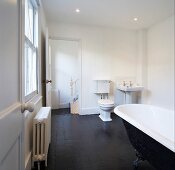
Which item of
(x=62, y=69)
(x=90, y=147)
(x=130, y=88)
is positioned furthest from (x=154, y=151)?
(x=62, y=69)

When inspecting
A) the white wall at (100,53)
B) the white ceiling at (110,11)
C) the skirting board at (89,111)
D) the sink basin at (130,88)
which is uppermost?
the white ceiling at (110,11)

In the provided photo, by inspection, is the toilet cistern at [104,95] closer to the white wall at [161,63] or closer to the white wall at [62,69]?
the white wall at [161,63]

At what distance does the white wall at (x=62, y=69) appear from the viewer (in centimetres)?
518

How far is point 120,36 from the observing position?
15.0 feet

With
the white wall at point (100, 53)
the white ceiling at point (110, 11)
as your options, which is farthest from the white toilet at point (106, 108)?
the white ceiling at point (110, 11)

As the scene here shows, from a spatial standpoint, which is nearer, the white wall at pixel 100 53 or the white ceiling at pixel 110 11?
the white ceiling at pixel 110 11

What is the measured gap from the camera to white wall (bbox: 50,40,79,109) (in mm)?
5176

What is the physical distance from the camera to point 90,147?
2.45 meters

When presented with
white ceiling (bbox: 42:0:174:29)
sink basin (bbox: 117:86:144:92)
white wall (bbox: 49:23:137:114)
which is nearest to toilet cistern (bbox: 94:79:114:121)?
white wall (bbox: 49:23:137:114)

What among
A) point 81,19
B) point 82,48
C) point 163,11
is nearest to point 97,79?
point 82,48

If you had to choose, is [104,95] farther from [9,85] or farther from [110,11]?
[9,85]

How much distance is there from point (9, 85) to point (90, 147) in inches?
79.6

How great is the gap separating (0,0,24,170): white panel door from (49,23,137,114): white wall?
11.4ft

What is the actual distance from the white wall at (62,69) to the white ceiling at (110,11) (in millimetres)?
1344
